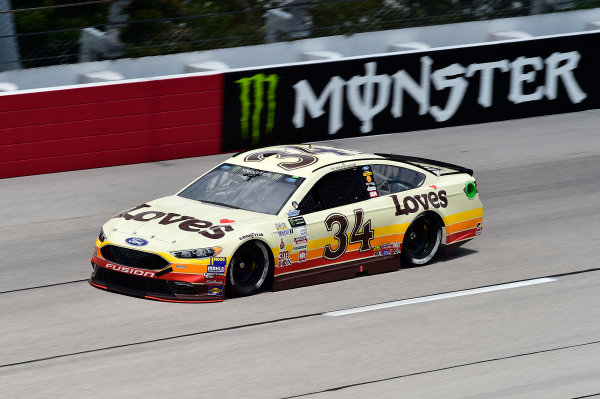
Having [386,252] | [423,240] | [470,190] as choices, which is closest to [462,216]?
[470,190]

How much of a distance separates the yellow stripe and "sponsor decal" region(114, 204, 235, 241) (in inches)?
112

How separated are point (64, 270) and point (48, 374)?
3480mm

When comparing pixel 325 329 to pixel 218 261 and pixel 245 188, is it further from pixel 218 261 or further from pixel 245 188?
pixel 245 188

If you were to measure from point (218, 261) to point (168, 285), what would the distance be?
0.54 metres

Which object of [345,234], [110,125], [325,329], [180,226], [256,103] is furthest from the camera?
[256,103]

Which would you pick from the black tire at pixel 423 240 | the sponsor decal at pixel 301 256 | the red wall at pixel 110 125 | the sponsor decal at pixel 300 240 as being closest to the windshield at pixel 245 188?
the sponsor decal at pixel 300 240

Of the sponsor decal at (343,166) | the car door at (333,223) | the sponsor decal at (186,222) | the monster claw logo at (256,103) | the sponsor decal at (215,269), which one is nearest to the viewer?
the sponsor decal at (215,269)

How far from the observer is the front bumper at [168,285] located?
32.0 ft

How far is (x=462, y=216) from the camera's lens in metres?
12.0

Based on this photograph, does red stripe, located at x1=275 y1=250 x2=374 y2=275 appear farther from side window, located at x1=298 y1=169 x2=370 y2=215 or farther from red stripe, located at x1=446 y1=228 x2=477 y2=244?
red stripe, located at x1=446 y1=228 x2=477 y2=244

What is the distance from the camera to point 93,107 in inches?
650

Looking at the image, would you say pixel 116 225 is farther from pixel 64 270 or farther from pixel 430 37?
pixel 430 37

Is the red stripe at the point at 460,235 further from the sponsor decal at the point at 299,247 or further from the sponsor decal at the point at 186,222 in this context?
the sponsor decal at the point at 186,222

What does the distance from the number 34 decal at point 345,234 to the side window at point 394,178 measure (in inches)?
21.4
